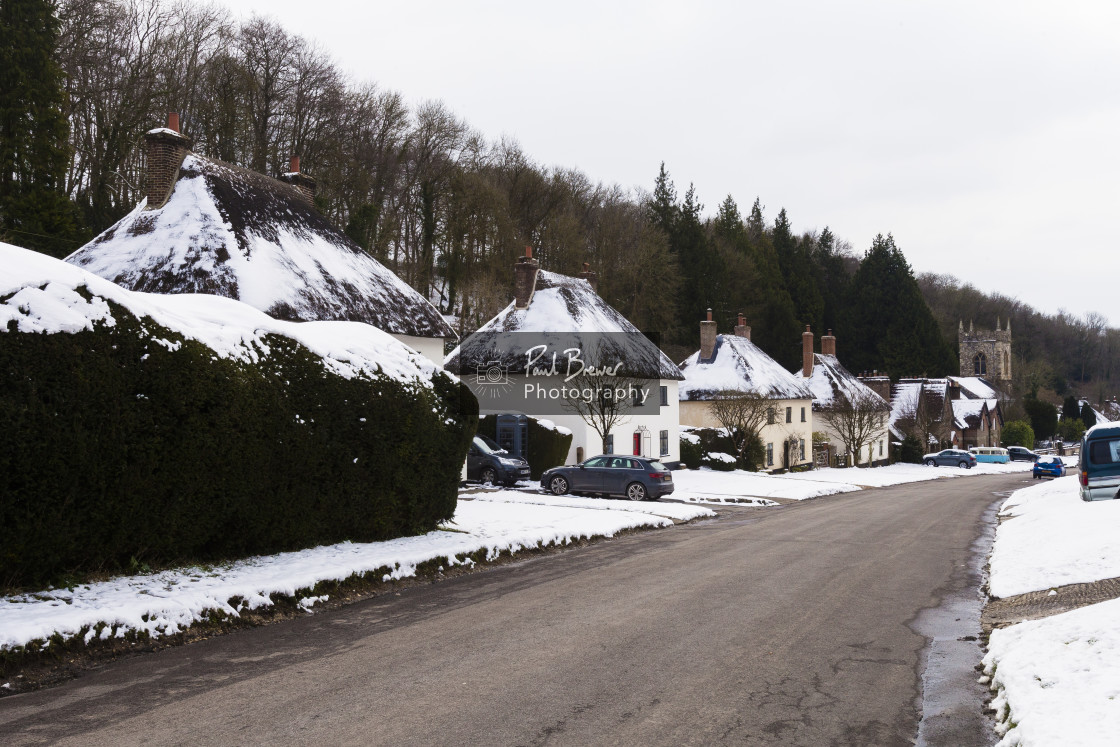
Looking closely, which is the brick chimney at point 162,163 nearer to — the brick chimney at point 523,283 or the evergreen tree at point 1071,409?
the brick chimney at point 523,283

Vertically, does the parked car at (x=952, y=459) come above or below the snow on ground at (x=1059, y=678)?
below

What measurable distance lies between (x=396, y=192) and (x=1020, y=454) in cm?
5497

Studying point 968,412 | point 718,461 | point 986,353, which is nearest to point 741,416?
point 718,461

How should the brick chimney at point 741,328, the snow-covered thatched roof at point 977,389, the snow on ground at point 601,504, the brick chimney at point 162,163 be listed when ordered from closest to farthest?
the snow on ground at point 601,504, the brick chimney at point 162,163, the brick chimney at point 741,328, the snow-covered thatched roof at point 977,389

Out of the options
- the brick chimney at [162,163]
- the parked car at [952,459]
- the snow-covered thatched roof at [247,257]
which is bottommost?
the parked car at [952,459]

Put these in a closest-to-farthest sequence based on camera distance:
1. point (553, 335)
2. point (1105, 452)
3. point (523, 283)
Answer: point (1105, 452), point (553, 335), point (523, 283)

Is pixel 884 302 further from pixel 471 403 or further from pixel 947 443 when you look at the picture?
pixel 471 403

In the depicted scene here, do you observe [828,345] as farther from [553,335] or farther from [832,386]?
[553,335]

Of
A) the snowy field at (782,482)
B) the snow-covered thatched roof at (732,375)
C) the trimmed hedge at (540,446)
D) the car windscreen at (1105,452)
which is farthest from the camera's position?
the snow-covered thatched roof at (732,375)

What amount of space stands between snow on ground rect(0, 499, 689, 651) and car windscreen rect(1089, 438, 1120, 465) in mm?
12280

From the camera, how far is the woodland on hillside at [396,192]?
30.2 meters

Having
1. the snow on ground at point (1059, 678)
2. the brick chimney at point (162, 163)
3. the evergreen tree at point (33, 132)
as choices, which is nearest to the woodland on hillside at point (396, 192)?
the evergreen tree at point (33, 132)

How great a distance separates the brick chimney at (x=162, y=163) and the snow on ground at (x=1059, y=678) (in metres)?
23.4

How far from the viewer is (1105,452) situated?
19312 millimetres
